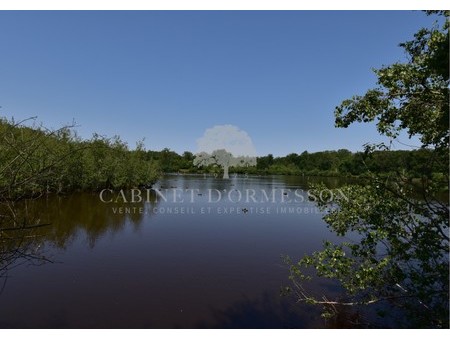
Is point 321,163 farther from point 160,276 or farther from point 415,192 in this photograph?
point 415,192

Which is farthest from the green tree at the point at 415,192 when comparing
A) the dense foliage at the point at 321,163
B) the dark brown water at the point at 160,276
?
the dark brown water at the point at 160,276

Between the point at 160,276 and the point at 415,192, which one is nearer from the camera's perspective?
the point at 415,192

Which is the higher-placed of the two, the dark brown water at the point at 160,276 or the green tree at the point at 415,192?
the green tree at the point at 415,192

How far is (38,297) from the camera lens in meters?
9.33

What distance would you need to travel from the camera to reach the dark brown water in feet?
27.6

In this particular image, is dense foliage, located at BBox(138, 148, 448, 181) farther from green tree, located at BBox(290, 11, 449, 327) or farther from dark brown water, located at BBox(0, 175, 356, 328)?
dark brown water, located at BBox(0, 175, 356, 328)

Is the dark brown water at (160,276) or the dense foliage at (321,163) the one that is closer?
the dense foliage at (321,163)

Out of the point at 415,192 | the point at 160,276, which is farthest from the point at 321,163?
the point at 415,192

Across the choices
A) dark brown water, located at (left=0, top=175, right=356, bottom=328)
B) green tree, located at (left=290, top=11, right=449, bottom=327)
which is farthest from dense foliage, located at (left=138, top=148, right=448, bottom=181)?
dark brown water, located at (left=0, top=175, right=356, bottom=328)

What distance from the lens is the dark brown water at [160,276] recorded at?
840cm

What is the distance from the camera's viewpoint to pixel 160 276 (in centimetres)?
1131

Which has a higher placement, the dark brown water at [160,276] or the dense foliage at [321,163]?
the dense foliage at [321,163]

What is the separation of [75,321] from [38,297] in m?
2.08

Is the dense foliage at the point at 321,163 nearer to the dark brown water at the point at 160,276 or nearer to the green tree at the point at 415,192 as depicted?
the green tree at the point at 415,192
